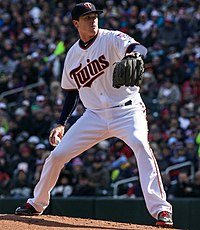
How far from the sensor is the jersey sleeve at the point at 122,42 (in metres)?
6.63

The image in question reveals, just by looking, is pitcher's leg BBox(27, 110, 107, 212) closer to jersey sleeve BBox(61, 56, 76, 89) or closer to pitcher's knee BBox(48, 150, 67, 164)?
pitcher's knee BBox(48, 150, 67, 164)

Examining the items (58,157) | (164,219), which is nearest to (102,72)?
(58,157)

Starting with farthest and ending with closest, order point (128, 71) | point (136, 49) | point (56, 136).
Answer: point (56, 136) < point (136, 49) < point (128, 71)

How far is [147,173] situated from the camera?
6621 mm

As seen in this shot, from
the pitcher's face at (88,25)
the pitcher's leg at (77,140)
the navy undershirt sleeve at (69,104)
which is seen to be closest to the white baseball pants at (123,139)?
the pitcher's leg at (77,140)

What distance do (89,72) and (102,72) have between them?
138 millimetres

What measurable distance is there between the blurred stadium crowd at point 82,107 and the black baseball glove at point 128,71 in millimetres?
4864

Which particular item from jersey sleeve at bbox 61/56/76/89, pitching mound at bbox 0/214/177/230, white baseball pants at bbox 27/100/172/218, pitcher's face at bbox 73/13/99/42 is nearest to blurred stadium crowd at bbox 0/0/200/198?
pitching mound at bbox 0/214/177/230

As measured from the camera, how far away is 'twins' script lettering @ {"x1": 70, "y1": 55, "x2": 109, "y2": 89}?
687 centimetres

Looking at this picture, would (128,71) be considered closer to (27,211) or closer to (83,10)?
(83,10)

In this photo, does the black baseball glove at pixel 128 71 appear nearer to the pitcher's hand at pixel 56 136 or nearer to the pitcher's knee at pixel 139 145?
the pitcher's knee at pixel 139 145

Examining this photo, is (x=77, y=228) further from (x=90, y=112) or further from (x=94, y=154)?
(x=94, y=154)

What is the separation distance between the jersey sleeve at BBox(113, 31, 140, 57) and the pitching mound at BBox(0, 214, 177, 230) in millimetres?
1562

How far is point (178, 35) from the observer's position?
15.6 metres
